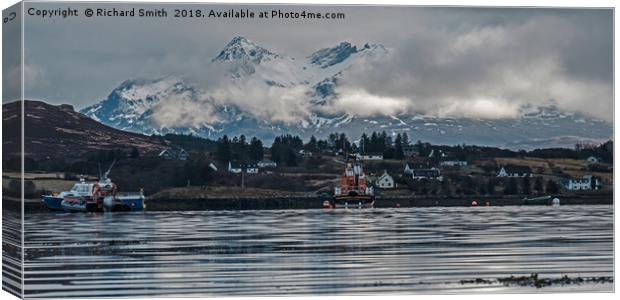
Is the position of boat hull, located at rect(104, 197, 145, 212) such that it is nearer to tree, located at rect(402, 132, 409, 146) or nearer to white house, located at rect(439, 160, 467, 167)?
tree, located at rect(402, 132, 409, 146)

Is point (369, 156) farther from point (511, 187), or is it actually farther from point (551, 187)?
point (551, 187)

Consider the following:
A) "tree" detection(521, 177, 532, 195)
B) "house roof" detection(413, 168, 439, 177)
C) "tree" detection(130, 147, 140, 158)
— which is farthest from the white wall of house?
"tree" detection(130, 147, 140, 158)

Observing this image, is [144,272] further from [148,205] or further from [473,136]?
[473,136]

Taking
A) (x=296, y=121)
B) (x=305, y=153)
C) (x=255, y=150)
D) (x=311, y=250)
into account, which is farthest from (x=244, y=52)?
(x=311, y=250)

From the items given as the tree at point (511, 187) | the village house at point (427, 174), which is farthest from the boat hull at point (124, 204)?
the tree at point (511, 187)

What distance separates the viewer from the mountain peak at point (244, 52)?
88.1ft

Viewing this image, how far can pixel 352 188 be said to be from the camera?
30.1 metres

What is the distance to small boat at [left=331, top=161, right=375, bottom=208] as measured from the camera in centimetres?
2989

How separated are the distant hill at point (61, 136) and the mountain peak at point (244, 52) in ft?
8.62

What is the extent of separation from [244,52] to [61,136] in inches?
148

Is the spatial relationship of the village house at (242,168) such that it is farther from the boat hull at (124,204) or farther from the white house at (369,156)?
the white house at (369,156)

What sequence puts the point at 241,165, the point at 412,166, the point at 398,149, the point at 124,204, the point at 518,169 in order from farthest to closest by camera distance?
the point at 518,169 → the point at 241,165 → the point at 398,149 → the point at 412,166 → the point at 124,204

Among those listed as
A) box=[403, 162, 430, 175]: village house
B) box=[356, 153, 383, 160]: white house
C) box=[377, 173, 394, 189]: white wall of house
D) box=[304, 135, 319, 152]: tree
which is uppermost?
box=[304, 135, 319, 152]: tree

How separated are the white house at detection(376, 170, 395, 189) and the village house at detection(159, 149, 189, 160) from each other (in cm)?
387
